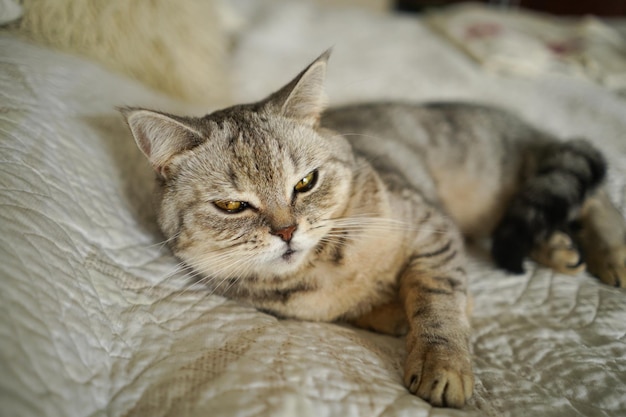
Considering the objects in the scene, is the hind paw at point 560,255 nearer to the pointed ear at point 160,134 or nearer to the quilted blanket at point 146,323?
the quilted blanket at point 146,323

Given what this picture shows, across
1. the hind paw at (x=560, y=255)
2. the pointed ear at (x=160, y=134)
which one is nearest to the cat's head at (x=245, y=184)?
the pointed ear at (x=160, y=134)

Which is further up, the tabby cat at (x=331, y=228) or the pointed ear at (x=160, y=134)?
the pointed ear at (x=160, y=134)

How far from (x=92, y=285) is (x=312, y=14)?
1846mm

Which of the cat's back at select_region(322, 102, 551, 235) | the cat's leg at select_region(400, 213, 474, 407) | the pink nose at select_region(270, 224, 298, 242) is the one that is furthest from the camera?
the cat's back at select_region(322, 102, 551, 235)

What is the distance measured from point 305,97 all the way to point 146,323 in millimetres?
594

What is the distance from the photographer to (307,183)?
34.6 inches

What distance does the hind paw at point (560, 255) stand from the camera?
102cm

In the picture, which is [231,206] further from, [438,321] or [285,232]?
[438,321]

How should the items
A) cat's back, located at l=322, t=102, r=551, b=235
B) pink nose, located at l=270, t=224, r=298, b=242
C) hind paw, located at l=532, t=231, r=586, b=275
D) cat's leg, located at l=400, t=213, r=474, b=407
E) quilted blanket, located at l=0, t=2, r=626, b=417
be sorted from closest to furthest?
quilted blanket, located at l=0, t=2, r=626, b=417 → cat's leg, located at l=400, t=213, r=474, b=407 → pink nose, located at l=270, t=224, r=298, b=242 → hind paw, located at l=532, t=231, r=586, b=275 → cat's back, located at l=322, t=102, r=551, b=235

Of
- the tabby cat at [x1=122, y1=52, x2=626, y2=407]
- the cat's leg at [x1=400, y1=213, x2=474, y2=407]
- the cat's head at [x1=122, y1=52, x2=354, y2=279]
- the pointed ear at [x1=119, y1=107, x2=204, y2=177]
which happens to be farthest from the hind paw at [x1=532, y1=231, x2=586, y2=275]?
the pointed ear at [x1=119, y1=107, x2=204, y2=177]

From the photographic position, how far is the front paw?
2.16ft

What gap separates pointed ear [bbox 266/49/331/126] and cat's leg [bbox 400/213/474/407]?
1.39 ft

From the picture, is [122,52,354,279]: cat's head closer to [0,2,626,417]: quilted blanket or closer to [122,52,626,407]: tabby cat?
[122,52,626,407]: tabby cat

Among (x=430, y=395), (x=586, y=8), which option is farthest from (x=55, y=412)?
(x=586, y=8)
